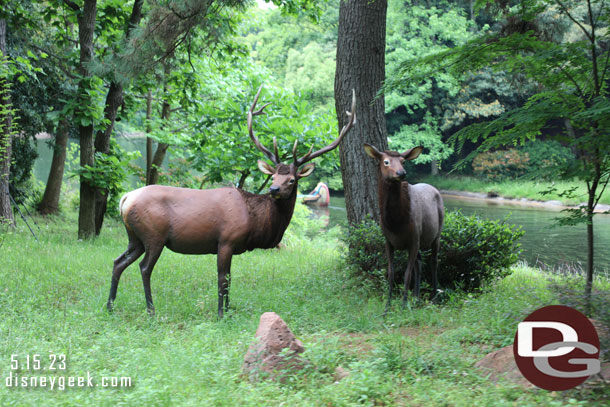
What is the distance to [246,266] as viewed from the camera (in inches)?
362

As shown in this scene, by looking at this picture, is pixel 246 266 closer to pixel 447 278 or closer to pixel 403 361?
pixel 447 278

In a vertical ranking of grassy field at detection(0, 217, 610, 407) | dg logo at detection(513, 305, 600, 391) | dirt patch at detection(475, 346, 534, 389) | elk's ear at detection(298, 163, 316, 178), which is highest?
elk's ear at detection(298, 163, 316, 178)

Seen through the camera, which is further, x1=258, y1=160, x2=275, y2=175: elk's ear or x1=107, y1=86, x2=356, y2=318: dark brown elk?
x1=258, y1=160, x2=275, y2=175: elk's ear

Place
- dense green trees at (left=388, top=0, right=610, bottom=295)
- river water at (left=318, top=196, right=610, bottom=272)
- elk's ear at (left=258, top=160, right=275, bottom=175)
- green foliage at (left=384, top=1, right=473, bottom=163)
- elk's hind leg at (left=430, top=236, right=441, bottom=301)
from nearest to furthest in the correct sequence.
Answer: dense green trees at (left=388, top=0, right=610, bottom=295)
elk's ear at (left=258, top=160, right=275, bottom=175)
elk's hind leg at (left=430, top=236, right=441, bottom=301)
river water at (left=318, top=196, right=610, bottom=272)
green foliage at (left=384, top=1, right=473, bottom=163)

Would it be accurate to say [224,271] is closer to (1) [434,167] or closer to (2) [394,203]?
(2) [394,203]

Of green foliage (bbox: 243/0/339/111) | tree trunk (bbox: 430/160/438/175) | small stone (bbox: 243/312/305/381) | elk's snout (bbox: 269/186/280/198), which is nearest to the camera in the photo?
small stone (bbox: 243/312/305/381)

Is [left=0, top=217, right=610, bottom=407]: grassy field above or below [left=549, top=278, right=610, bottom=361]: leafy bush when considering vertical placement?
below

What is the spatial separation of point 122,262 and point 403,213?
3.31 metres

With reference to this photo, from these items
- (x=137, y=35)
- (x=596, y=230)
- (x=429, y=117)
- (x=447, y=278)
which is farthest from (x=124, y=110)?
(x=429, y=117)

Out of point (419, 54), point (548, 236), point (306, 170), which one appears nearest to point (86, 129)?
point (306, 170)

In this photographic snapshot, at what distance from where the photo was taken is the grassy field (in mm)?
3631

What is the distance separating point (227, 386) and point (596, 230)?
1607 centimetres

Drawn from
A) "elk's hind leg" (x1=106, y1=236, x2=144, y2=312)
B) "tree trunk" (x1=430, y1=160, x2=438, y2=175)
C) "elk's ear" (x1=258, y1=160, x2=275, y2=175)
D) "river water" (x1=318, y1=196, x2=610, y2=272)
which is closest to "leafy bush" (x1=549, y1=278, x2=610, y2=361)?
"river water" (x1=318, y1=196, x2=610, y2=272)

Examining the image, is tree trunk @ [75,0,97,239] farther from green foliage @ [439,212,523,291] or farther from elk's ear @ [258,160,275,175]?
green foliage @ [439,212,523,291]
